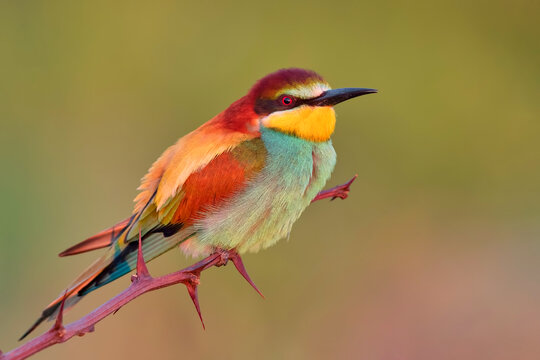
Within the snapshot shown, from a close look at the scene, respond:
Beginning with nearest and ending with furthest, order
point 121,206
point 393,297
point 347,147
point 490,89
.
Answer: point 393,297
point 121,206
point 347,147
point 490,89

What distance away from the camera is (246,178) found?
1.75 m

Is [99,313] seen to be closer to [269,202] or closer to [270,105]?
[269,202]

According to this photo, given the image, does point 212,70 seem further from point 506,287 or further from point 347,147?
point 506,287

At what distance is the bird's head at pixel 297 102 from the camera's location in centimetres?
173

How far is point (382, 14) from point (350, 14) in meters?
0.15

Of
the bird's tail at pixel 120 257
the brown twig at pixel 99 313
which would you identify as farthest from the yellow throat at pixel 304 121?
the brown twig at pixel 99 313

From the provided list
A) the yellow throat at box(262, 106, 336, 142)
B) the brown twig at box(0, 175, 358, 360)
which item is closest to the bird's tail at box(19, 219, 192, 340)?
the yellow throat at box(262, 106, 336, 142)

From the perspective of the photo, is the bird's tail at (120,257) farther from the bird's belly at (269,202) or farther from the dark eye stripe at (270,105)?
the dark eye stripe at (270,105)

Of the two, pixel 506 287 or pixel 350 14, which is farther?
pixel 350 14

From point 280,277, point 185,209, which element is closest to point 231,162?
point 185,209

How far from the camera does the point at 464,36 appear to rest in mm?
3385

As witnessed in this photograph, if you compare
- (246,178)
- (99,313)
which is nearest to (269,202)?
(246,178)

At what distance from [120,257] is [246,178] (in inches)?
14.0

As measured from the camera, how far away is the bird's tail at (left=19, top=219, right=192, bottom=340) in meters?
1.62
